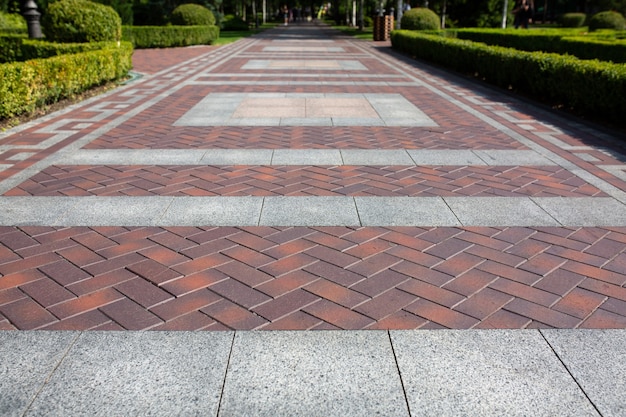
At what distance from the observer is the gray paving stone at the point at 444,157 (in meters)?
6.52

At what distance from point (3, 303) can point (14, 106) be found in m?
6.39

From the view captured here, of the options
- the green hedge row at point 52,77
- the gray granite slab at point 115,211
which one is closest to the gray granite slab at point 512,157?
the gray granite slab at point 115,211

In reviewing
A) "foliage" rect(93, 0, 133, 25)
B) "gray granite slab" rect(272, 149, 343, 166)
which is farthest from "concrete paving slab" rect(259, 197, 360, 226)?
"foliage" rect(93, 0, 133, 25)

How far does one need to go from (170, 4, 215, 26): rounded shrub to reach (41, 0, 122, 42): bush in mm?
13802

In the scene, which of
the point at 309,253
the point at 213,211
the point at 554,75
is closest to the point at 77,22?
the point at 554,75

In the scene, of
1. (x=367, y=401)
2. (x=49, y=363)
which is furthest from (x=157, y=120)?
(x=367, y=401)

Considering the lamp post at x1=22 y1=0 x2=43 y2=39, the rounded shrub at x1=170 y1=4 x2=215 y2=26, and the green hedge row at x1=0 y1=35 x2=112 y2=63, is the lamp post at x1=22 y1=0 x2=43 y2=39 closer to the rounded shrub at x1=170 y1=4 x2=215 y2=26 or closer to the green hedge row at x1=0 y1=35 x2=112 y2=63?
the green hedge row at x1=0 y1=35 x2=112 y2=63

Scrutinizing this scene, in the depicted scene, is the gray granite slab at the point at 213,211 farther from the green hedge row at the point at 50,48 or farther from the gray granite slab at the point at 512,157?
the green hedge row at the point at 50,48

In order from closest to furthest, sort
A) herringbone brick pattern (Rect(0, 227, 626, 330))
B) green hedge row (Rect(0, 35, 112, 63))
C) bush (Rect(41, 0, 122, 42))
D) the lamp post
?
herringbone brick pattern (Rect(0, 227, 626, 330)) < green hedge row (Rect(0, 35, 112, 63)) < bush (Rect(41, 0, 122, 42)) < the lamp post

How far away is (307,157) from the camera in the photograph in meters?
6.68

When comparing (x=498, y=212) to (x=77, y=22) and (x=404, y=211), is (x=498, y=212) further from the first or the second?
(x=77, y=22)

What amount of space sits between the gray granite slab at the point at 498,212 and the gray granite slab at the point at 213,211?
182cm

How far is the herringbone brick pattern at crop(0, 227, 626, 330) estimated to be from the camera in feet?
10.6

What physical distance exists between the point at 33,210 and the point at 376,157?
12.4 feet
